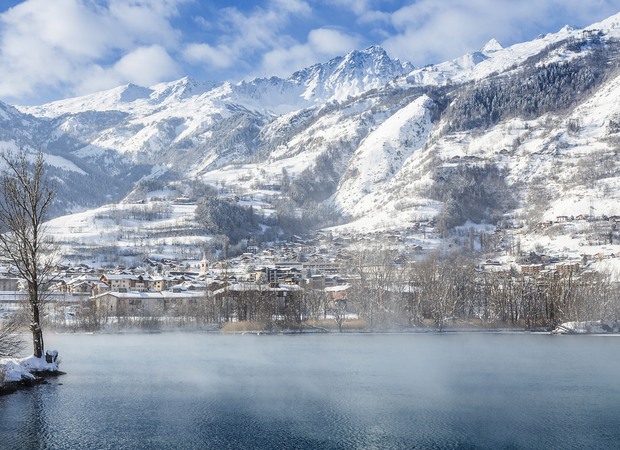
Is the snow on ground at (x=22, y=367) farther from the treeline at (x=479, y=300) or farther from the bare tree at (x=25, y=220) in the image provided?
the treeline at (x=479, y=300)

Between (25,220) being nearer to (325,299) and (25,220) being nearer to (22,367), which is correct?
(22,367)

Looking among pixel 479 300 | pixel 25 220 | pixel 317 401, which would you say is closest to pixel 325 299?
pixel 479 300

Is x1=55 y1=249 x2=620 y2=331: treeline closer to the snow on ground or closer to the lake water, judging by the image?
the lake water

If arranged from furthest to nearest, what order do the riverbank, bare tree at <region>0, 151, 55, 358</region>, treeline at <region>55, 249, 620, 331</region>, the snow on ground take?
1. treeline at <region>55, 249, 620, 331</region>
2. bare tree at <region>0, 151, 55, 358</region>
3. the snow on ground
4. the riverbank

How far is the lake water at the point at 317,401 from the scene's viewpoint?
2819cm

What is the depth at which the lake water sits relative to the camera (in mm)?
28188

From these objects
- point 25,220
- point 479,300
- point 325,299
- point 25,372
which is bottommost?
point 479,300

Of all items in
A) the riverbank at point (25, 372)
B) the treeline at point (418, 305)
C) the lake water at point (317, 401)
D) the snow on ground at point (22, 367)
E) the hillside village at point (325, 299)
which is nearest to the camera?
the lake water at point (317, 401)

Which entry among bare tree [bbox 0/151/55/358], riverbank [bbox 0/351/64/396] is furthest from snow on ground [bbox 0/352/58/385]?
bare tree [bbox 0/151/55/358]

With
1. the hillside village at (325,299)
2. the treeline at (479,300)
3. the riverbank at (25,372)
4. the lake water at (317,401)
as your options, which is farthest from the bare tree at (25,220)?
the treeline at (479,300)

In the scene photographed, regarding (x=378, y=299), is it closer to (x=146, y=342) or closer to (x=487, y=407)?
(x=146, y=342)

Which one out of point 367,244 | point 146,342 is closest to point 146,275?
point 367,244

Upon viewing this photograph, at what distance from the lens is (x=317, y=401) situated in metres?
35.7

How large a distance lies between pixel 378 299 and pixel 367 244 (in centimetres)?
8302
